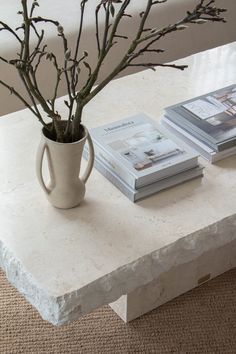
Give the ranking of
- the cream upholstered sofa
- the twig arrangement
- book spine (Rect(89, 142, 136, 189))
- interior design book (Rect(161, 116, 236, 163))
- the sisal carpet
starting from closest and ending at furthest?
the twig arrangement < book spine (Rect(89, 142, 136, 189)) < interior design book (Rect(161, 116, 236, 163)) < the sisal carpet < the cream upholstered sofa

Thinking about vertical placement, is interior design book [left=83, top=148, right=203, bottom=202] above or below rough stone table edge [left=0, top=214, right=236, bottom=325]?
above

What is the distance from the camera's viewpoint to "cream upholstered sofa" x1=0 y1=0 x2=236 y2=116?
1.77 m

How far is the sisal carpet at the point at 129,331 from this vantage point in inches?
55.4

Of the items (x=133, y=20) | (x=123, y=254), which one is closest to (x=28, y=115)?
(x=123, y=254)

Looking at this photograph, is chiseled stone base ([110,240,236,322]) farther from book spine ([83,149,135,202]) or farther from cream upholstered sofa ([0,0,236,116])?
cream upholstered sofa ([0,0,236,116])

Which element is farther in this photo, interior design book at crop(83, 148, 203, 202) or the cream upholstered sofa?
the cream upholstered sofa

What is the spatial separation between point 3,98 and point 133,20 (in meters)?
0.50

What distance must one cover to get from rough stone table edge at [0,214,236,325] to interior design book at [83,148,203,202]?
0.13 metres

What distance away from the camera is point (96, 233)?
1108 mm

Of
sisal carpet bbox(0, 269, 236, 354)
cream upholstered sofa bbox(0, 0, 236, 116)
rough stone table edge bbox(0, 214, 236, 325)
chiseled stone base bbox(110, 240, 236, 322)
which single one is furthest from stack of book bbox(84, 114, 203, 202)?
cream upholstered sofa bbox(0, 0, 236, 116)

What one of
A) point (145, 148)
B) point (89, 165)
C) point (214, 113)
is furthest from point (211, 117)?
point (89, 165)

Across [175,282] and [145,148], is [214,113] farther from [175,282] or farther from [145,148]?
[175,282]

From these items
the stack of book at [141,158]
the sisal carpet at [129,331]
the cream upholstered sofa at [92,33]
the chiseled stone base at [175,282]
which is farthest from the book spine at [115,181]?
the cream upholstered sofa at [92,33]

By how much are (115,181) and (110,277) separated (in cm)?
25
